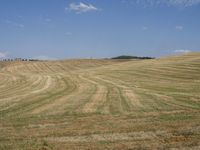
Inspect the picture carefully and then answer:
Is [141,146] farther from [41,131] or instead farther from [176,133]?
[41,131]

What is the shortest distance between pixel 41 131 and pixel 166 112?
25.1ft

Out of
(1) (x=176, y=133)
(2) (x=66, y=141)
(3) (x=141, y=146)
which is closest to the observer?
(3) (x=141, y=146)

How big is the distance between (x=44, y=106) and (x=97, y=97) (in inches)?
226

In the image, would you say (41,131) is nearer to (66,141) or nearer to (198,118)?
(66,141)

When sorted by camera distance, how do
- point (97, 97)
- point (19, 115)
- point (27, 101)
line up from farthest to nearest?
point (97, 97) → point (27, 101) → point (19, 115)

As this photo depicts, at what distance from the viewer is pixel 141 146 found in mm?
13141

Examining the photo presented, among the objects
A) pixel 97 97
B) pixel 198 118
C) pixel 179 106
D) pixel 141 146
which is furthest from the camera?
pixel 97 97

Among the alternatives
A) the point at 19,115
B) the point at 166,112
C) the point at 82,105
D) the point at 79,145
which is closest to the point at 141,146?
the point at 79,145

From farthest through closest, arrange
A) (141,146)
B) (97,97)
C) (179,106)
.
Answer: (97,97), (179,106), (141,146)

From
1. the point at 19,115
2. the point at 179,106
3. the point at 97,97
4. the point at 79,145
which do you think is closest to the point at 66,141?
the point at 79,145

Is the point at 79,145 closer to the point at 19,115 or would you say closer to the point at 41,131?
the point at 41,131

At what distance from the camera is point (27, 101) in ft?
83.9

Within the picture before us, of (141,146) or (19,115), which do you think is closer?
(141,146)

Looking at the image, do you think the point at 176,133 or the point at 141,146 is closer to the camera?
the point at 141,146
